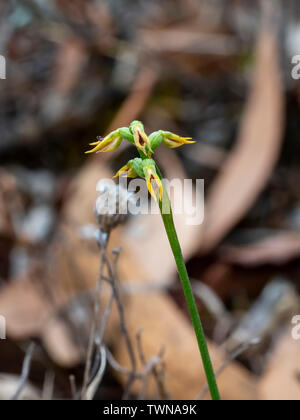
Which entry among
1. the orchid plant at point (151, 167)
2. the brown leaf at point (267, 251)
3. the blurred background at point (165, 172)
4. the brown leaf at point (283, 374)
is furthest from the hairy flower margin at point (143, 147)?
the brown leaf at point (267, 251)

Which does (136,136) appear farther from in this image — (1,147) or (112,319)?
(1,147)

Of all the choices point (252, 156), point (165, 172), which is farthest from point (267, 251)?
point (165, 172)

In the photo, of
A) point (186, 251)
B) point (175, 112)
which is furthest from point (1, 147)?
point (186, 251)

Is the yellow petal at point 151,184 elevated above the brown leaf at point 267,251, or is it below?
above

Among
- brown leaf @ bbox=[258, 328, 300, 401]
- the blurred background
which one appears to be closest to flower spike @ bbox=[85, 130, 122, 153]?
the blurred background

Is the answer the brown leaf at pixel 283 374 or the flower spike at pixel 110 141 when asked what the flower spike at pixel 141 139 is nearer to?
the flower spike at pixel 110 141

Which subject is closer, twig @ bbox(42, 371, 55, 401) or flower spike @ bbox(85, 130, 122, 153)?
flower spike @ bbox(85, 130, 122, 153)

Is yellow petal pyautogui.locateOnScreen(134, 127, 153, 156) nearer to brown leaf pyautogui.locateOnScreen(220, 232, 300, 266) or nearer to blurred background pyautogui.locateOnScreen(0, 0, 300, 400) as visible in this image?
blurred background pyautogui.locateOnScreen(0, 0, 300, 400)

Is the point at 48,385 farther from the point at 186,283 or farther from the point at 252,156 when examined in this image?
the point at 252,156
